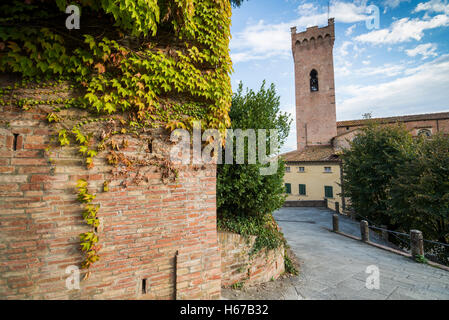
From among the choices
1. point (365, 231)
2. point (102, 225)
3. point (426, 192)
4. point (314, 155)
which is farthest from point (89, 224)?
point (314, 155)

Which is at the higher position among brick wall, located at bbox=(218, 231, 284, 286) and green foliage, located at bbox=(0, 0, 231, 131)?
green foliage, located at bbox=(0, 0, 231, 131)

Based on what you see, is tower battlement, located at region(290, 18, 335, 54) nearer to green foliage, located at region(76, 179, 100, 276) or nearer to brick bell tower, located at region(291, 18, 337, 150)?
brick bell tower, located at region(291, 18, 337, 150)

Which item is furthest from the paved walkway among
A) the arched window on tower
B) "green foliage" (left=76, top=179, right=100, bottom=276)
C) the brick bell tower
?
the arched window on tower

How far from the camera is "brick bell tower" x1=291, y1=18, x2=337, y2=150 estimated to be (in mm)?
26094

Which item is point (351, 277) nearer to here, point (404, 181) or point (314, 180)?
point (404, 181)

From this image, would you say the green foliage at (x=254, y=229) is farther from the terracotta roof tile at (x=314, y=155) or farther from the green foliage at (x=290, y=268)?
the terracotta roof tile at (x=314, y=155)

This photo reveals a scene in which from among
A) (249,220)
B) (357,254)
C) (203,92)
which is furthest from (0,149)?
(357,254)

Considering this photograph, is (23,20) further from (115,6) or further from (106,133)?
(106,133)

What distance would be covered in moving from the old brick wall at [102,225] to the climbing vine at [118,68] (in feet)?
0.47

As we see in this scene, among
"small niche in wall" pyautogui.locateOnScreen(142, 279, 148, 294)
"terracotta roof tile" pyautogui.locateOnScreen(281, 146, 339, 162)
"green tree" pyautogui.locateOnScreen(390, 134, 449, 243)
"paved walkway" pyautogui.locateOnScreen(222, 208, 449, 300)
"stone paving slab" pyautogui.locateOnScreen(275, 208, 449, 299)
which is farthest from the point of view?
"terracotta roof tile" pyautogui.locateOnScreen(281, 146, 339, 162)

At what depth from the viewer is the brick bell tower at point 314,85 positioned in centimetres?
2609

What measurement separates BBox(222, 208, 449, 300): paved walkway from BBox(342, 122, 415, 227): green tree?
6001mm

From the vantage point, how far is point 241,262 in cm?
446

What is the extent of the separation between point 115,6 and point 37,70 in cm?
140
